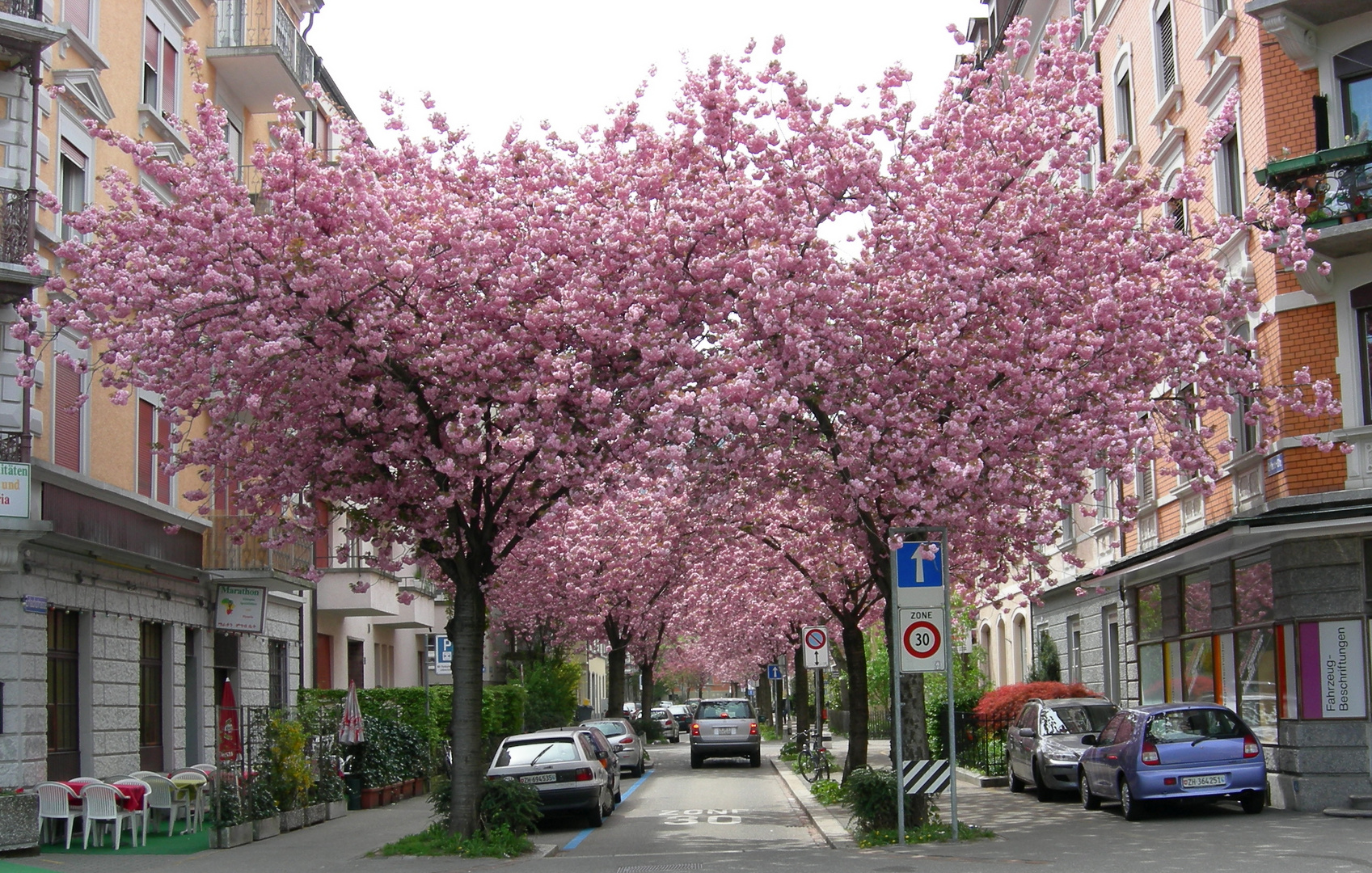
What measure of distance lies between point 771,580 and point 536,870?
63.3 ft

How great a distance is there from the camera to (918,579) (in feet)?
52.7

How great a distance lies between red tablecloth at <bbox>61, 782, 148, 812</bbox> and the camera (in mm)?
17734

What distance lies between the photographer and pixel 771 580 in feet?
111

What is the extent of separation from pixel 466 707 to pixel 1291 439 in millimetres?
11066

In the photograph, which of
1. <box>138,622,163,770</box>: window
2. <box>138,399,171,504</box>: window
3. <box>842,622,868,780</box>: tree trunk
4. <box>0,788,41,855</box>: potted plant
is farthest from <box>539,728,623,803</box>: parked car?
<box>0,788,41,855</box>: potted plant

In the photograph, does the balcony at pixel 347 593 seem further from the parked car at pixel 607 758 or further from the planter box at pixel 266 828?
the planter box at pixel 266 828

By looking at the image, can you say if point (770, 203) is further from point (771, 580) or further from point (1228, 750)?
point (771, 580)

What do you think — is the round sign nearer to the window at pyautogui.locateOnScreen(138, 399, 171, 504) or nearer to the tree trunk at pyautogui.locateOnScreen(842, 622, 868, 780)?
the tree trunk at pyautogui.locateOnScreen(842, 622, 868, 780)

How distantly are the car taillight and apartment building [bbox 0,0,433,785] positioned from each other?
10.3 meters

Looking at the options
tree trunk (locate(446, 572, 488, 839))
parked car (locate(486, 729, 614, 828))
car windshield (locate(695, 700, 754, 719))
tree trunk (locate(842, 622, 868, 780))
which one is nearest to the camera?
tree trunk (locate(446, 572, 488, 839))

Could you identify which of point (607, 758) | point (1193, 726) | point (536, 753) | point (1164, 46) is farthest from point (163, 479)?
point (1164, 46)

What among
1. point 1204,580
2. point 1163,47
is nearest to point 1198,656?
point 1204,580

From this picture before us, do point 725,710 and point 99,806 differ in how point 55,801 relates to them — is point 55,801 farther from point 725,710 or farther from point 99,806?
point 725,710

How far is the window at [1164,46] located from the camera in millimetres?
23953
